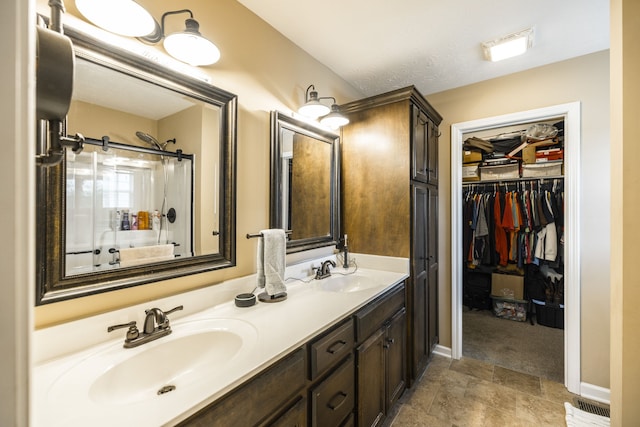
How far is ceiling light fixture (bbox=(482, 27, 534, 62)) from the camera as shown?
5.89 feet

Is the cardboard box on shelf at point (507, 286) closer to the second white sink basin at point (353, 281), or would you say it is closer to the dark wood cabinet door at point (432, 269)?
the dark wood cabinet door at point (432, 269)

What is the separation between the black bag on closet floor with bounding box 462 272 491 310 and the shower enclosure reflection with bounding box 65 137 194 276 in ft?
12.0

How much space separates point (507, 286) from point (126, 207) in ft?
13.3

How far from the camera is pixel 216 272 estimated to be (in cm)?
142

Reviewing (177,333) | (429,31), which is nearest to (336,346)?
(177,333)

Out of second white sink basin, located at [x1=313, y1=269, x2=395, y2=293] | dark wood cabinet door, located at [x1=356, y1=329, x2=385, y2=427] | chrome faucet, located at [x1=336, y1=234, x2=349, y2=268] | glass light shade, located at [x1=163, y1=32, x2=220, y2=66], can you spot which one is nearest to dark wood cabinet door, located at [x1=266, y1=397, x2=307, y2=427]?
dark wood cabinet door, located at [x1=356, y1=329, x2=385, y2=427]

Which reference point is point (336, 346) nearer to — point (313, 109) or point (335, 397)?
point (335, 397)

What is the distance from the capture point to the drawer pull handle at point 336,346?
1211mm

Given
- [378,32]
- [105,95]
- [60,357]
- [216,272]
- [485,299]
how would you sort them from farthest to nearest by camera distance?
[485,299] < [378,32] < [216,272] < [105,95] < [60,357]

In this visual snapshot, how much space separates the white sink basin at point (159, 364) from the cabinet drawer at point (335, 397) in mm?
398

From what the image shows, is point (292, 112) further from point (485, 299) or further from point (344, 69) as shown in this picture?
point (485, 299)

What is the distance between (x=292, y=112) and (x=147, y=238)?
123 centimetres

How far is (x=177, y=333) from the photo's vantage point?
108 cm
